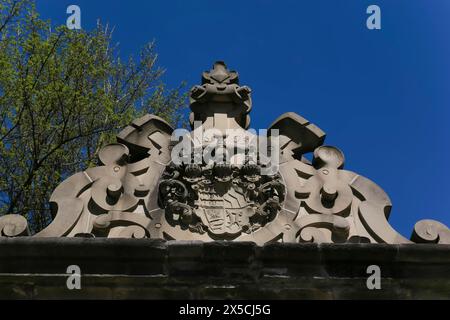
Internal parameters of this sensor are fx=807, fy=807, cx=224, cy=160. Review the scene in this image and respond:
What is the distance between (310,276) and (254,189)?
→ 104 centimetres

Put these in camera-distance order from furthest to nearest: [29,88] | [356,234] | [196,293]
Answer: [29,88], [356,234], [196,293]

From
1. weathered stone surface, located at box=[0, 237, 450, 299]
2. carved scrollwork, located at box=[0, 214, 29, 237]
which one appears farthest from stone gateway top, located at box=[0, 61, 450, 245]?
weathered stone surface, located at box=[0, 237, 450, 299]

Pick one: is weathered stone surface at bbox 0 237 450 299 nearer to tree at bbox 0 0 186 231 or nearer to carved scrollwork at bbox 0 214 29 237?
carved scrollwork at bbox 0 214 29 237

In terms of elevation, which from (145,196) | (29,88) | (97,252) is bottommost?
(97,252)

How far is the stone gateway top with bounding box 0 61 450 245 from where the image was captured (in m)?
7.02

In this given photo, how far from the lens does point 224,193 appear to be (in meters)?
7.26

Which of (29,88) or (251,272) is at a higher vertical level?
(29,88)

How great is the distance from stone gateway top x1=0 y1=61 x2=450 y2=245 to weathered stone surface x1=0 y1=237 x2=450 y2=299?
0.33 metres

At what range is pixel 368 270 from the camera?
21.7 ft

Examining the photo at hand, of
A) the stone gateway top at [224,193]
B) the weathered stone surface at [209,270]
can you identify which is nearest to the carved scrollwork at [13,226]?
the stone gateway top at [224,193]

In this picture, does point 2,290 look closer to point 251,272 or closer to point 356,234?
point 251,272

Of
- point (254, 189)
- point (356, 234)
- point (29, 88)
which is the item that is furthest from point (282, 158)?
point (29, 88)

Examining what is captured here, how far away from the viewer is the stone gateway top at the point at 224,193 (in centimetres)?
702

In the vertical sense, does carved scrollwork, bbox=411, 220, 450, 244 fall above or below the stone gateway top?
below
